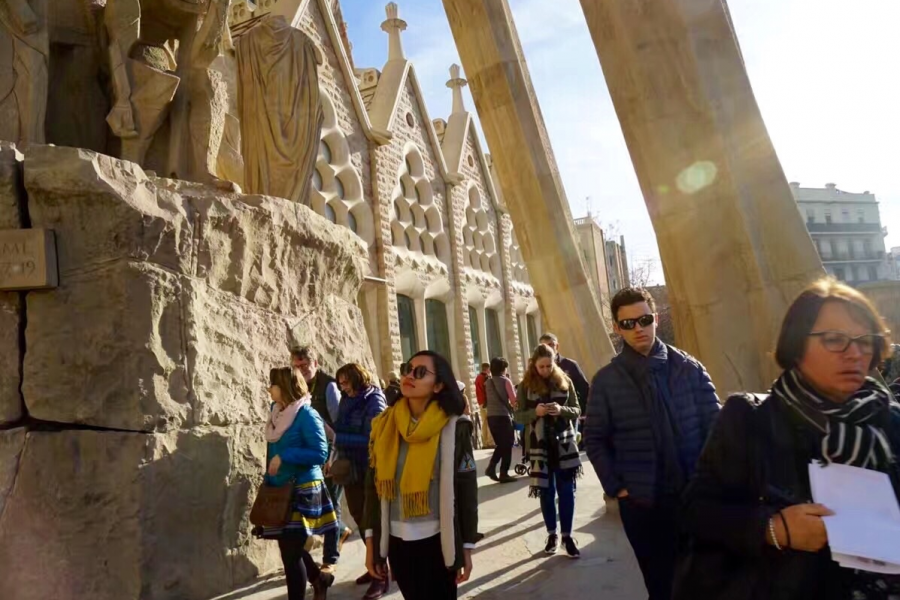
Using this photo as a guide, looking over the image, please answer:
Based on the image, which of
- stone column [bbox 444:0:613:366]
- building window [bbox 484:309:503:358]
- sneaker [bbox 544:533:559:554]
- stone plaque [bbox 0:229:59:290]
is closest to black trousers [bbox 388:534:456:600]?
sneaker [bbox 544:533:559:554]

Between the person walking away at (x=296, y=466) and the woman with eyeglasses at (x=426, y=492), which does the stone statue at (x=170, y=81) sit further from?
the woman with eyeglasses at (x=426, y=492)

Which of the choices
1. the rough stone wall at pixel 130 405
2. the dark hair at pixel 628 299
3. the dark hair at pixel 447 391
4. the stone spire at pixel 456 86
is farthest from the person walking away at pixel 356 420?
the stone spire at pixel 456 86

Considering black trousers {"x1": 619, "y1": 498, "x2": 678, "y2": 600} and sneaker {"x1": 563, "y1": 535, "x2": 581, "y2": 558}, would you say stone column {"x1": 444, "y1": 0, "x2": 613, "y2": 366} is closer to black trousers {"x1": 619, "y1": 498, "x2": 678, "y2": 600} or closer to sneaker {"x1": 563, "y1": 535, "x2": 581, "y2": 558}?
sneaker {"x1": 563, "y1": 535, "x2": 581, "y2": 558}

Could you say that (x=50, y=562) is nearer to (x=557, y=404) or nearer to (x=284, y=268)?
(x=284, y=268)

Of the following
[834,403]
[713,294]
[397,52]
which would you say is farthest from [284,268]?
[397,52]

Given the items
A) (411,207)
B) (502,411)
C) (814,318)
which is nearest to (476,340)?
(411,207)

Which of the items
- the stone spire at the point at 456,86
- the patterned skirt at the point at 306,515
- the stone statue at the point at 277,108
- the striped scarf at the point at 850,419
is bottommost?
the patterned skirt at the point at 306,515

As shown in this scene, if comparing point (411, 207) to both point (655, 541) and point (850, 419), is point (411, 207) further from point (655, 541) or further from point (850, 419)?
point (850, 419)

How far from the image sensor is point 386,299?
1509cm

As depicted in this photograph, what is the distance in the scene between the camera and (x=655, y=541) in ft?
9.14

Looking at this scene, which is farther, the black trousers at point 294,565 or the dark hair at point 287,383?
the dark hair at point 287,383

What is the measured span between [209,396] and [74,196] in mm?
1392

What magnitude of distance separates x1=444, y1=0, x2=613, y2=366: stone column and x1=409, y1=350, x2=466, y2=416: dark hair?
222 inches

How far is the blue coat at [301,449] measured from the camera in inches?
141
